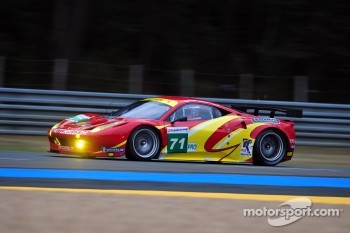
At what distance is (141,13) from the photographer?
67.4ft

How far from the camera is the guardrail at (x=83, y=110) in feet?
45.9

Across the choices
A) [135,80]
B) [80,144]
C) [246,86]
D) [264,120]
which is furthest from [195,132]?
[246,86]

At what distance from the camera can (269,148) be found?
11969mm

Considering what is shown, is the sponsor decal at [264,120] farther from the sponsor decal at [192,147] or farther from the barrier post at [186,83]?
the barrier post at [186,83]

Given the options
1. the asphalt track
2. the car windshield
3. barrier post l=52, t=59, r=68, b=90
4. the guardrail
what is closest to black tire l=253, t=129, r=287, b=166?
the asphalt track

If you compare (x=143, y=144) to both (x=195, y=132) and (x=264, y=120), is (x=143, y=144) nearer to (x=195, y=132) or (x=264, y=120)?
(x=195, y=132)

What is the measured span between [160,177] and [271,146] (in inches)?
172

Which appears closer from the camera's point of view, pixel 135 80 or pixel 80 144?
pixel 80 144

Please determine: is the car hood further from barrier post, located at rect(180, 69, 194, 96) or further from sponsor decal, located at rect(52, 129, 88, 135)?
barrier post, located at rect(180, 69, 194, 96)

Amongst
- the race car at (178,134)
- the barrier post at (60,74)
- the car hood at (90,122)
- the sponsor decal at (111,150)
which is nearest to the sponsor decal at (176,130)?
the race car at (178,134)

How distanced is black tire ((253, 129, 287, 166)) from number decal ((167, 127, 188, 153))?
4.58 feet

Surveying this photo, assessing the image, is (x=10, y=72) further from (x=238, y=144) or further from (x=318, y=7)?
(x=318, y=7)

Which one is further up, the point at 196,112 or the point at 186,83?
the point at 186,83

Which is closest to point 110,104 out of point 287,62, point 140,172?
point 140,172
